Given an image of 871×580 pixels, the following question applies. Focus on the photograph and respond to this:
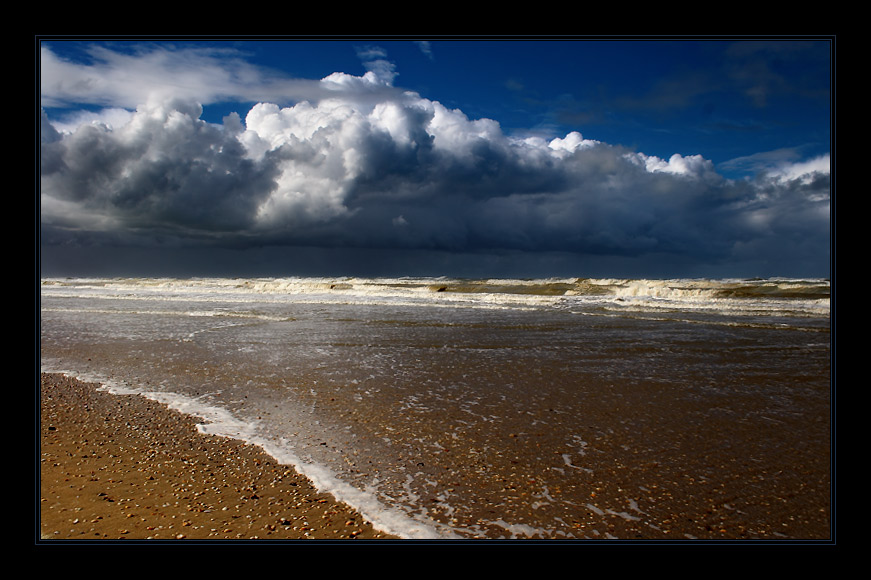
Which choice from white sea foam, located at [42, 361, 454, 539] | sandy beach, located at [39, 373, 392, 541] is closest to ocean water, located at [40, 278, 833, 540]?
white sea foam, located at [42, 361, 454, 539]

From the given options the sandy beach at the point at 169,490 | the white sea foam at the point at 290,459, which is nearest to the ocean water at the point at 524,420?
the white sea foam at the point at 290,459

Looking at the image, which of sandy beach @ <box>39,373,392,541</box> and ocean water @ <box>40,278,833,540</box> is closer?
sandy beach @ <box>39,373,392,541</box>

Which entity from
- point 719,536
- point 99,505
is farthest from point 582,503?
point 99,505

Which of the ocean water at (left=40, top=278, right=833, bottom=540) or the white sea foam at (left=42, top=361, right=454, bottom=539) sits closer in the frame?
the white sea foam at (left=42, top=361, right=454, bottom=539)

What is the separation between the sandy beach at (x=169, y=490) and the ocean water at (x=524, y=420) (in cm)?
31

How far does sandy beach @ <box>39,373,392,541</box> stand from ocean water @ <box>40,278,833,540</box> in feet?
1.02

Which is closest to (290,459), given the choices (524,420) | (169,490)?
(169,490)

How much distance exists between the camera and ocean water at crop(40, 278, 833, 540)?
382 cm

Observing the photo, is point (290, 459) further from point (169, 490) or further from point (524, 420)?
point (524, 420)

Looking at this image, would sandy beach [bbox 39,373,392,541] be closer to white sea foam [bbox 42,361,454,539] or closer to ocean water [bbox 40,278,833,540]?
white sea foam [bbox 42,361,454,539]

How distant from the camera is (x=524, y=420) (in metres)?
6.29

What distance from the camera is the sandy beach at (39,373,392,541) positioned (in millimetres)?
3475

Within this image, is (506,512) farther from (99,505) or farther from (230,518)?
(99,505)
